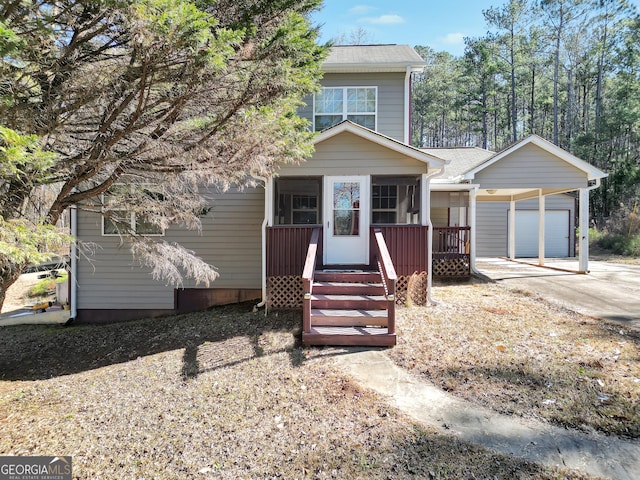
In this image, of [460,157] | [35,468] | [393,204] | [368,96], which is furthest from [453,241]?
[35,468]

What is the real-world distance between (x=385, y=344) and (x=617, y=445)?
2749mm

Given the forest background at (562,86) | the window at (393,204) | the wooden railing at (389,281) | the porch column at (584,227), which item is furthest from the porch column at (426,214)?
the forest background at (562,86)

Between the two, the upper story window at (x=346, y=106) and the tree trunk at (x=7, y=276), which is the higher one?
the upper story window at (x=346, y=106)

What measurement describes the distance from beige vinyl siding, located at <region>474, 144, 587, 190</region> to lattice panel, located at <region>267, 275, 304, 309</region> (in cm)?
689

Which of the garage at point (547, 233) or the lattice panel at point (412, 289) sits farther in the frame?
the garage at point (547, 233)

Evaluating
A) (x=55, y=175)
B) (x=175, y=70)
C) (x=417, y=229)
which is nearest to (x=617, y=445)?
(x=417, y=229)

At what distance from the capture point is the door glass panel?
757 centimetres

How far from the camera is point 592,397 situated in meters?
3.68

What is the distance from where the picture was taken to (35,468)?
294 centimetres

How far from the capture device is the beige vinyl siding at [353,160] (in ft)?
23.6

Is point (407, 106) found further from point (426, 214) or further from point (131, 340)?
point (131, 340)

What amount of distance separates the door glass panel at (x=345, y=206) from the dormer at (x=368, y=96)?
271 centimetres

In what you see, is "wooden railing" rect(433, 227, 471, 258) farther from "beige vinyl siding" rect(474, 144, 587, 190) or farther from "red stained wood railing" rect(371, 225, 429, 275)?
"red stained wood railing" rect(371, 225, 429, 275)

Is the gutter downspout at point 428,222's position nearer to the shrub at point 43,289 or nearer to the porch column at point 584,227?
the porch column at point 584,227
